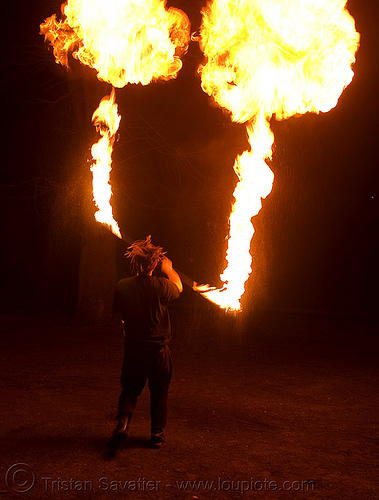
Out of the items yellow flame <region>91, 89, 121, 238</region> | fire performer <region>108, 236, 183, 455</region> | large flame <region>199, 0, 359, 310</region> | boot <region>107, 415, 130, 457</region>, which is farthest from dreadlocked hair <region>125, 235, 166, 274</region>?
large flame <region>199, 0, 359, 310</region>

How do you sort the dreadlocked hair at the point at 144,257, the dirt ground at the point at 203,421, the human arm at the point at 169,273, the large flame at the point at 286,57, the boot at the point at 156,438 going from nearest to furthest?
the dirt ground at the point at 203,421 → the boot at the point at 156,438 → the dreadlocked hair at the point at 144,257 → the human arm at the point at 169,273 → the large flame at the point at 286,57

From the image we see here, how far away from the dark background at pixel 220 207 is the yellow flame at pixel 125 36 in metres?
3.97

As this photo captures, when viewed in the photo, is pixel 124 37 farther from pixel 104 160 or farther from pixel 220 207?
pixel 220 207

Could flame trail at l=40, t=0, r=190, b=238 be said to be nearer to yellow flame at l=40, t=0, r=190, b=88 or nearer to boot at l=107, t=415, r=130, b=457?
yellow flame at l=40, t=0, r=190, b=88

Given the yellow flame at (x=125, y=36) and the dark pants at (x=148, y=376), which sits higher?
the yellow flame at (x=125, y=36)

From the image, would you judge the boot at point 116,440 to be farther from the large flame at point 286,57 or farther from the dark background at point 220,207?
the dark background at point 220,207

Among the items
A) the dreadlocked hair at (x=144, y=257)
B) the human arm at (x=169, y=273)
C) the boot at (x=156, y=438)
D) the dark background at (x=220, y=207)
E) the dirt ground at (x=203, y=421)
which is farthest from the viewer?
the dark background at (x=220, y=207)

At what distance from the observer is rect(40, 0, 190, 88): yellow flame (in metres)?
9.41

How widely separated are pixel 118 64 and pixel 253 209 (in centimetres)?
398

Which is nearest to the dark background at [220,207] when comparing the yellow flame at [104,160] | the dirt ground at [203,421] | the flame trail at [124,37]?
the yellow flame at [104,160]

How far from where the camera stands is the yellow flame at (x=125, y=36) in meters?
9.41

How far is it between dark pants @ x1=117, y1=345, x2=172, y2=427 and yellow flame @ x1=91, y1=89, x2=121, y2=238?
225cm

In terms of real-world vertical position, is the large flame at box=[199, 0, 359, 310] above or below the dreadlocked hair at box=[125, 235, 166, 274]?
above

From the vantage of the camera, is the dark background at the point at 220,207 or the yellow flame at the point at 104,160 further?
the dark background at the point at 220,207
